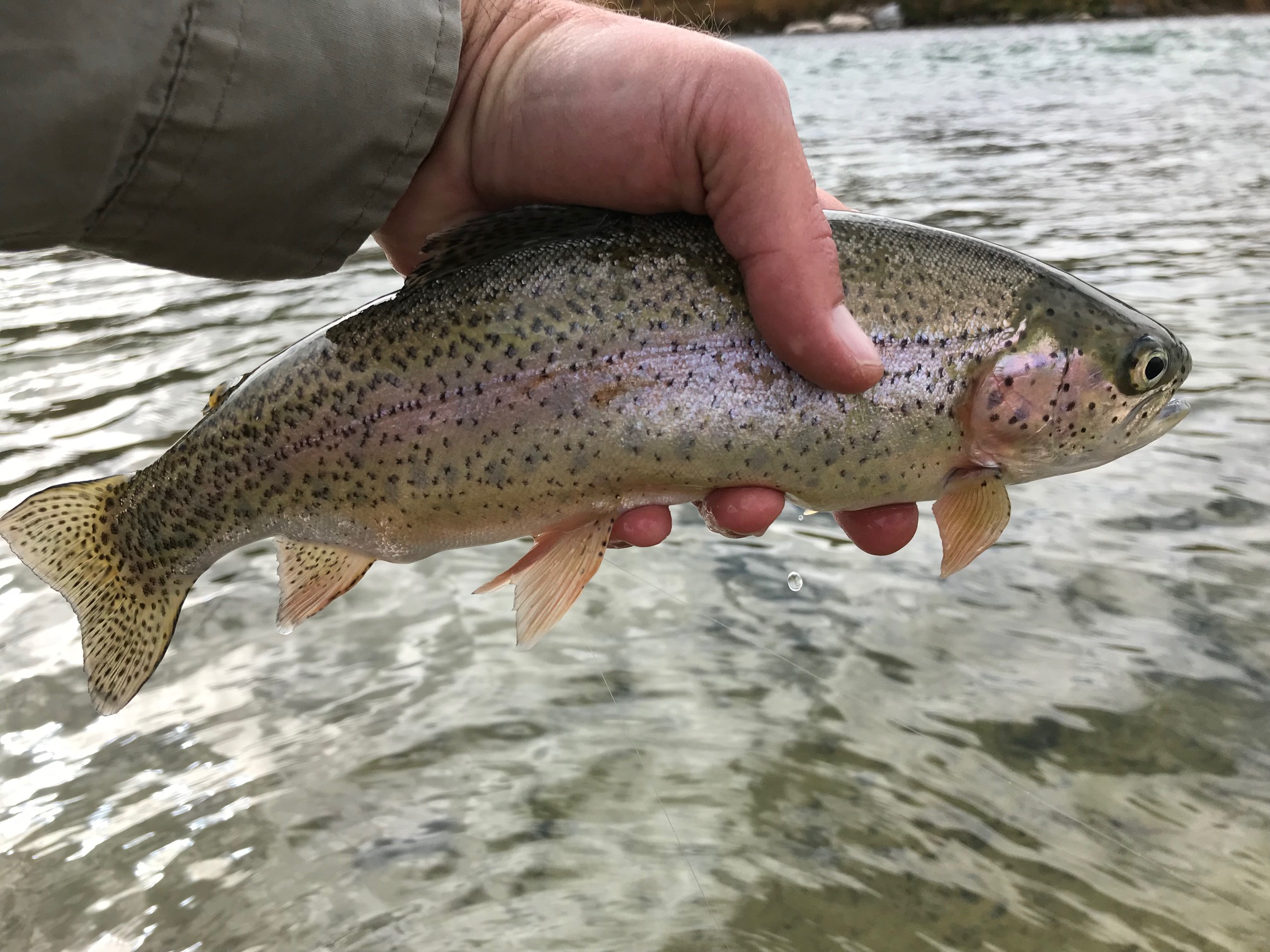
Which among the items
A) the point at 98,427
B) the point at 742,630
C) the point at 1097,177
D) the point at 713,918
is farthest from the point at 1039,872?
the point at 1097,177

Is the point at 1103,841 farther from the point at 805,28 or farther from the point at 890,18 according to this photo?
the point at 890,18

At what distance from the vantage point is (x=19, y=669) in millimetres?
4684

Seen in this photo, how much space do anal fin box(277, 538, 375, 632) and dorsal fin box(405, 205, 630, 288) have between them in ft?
2.68

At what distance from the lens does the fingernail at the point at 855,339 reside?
2693mm

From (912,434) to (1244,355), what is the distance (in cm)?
612

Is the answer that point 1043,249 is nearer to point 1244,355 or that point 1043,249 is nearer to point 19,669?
point 1244,355

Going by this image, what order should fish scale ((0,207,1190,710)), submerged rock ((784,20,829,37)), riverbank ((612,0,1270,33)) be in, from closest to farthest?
fish scale ((0,207,1190,710)), riverbank ((612,0,1270,33)), submerged rock ((784,20,829,37))

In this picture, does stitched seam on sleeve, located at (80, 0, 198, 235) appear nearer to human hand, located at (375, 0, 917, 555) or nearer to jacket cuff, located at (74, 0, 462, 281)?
jacket cuff, located at (74, 0, 462, 281)

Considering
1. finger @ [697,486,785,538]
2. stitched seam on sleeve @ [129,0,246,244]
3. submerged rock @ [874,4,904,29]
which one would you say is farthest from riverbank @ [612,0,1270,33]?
stitched seam on sleeve @ [129,0,246,244]

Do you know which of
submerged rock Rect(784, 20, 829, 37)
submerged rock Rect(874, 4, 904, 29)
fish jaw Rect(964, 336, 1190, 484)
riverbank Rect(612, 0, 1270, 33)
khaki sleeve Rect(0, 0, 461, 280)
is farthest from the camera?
submerged rock Rect(784, 20, 829, 37)

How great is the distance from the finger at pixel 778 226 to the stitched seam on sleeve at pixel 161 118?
1244mm

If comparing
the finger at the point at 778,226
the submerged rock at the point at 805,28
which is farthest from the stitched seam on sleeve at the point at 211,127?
the submerged rock at the point at 805,28

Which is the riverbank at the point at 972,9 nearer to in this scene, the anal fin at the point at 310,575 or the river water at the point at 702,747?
the river water at the point at 702,747

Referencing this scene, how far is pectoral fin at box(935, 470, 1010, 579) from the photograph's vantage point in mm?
3051
